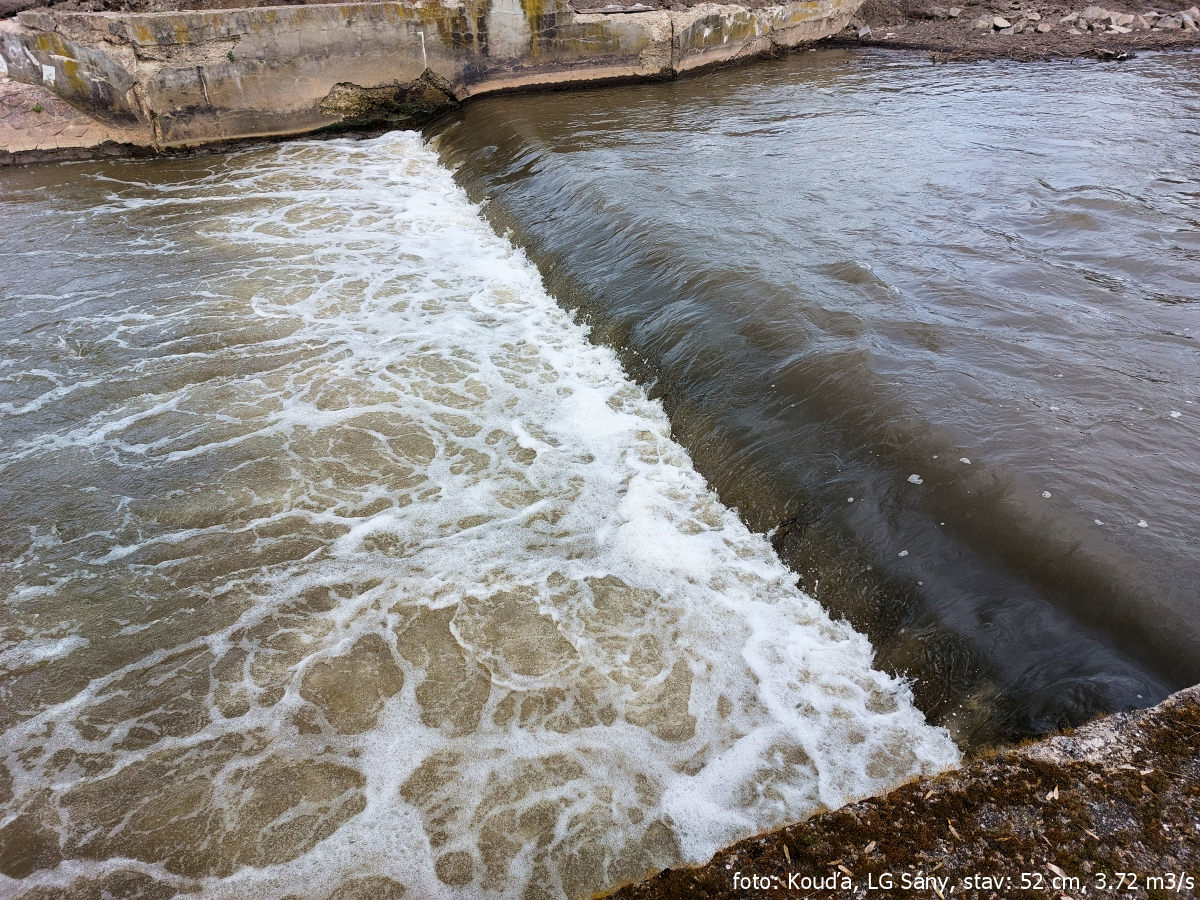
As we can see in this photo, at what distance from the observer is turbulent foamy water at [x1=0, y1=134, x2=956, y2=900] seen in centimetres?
311

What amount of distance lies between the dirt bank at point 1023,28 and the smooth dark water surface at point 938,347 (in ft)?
16.6

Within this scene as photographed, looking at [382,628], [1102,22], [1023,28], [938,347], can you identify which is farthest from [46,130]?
[1102,22]

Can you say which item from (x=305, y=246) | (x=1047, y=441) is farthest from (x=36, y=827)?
(x=305, y=246)

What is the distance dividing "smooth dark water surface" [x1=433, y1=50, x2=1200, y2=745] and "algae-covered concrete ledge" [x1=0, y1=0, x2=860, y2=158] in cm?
213

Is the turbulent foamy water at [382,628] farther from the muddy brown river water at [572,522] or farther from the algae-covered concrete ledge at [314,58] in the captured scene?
the algae-covered concrete ledge at [314,58]

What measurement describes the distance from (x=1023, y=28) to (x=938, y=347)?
1587 cm

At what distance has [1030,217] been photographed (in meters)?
7.80

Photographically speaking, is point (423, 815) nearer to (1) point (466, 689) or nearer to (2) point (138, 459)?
(1) point (466, 689)

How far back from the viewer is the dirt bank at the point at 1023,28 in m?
15.5

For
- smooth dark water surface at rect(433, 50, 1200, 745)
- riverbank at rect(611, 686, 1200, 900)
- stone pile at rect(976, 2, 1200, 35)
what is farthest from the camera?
stone pile at rect(976, 2, 1200, 35)

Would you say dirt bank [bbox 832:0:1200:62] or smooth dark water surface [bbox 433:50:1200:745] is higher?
dirt bank [bbox 832:0:1200:62]

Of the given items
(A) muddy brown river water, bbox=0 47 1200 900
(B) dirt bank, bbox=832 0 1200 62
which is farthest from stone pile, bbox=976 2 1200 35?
(A) muddy brown river water, bbox=0 47 1200 900

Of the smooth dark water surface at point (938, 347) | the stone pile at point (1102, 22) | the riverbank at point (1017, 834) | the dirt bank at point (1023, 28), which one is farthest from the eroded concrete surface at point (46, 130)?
the stone pile at point (1102, 22)

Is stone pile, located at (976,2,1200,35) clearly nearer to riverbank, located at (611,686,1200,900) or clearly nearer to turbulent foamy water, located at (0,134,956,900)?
turbulent foamy water, located at (0,134,956,900)
